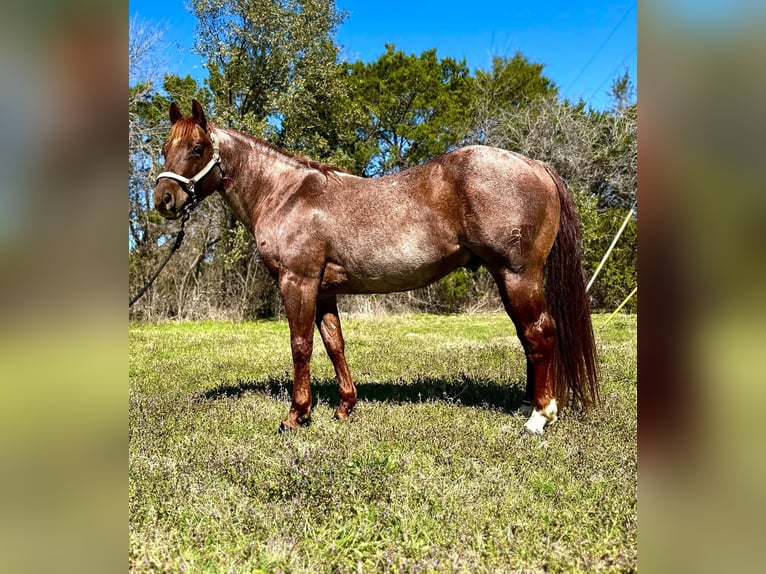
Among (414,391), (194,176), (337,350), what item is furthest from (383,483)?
(194,176)

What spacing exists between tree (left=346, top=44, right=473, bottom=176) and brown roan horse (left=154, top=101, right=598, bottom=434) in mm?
17924

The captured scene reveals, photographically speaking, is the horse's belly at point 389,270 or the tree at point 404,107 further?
the tree at point 404,107

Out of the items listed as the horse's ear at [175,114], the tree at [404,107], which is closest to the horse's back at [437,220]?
the horse's ear at [175,114]

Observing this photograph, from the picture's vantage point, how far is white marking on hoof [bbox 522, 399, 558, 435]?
3.56m

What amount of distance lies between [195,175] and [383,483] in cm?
276

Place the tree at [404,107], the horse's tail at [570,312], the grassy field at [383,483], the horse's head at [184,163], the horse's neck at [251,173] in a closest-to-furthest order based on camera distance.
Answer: the grassy field at [383,483] → the horse's tail at [570,312] → the horse's head at [184,163] → the horse's neck at [251,173] → the tree at [404,107]

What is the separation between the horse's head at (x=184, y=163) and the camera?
381 centimetres

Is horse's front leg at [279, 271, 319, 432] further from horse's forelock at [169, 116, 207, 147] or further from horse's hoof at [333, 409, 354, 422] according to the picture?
horse's forelock at [169, 116, 207, 147]

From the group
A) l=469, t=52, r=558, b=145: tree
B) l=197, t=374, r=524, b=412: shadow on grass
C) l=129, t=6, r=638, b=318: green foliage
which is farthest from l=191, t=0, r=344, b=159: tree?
l=197, t=374, r=524, b=412: shadow on grass

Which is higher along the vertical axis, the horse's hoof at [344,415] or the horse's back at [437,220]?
the horse's back at [437,220]

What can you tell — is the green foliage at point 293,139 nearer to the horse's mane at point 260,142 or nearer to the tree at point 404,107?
the tree at point 404,107

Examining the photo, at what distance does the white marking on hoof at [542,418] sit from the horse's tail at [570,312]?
0.13 metres
